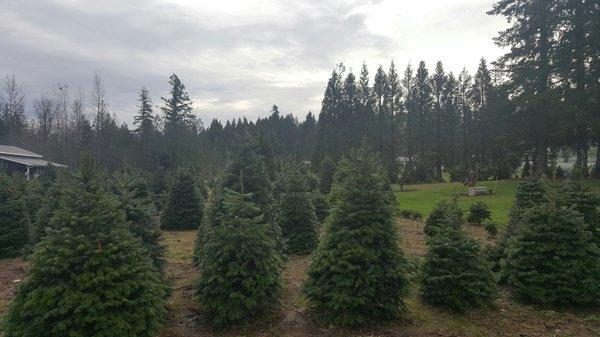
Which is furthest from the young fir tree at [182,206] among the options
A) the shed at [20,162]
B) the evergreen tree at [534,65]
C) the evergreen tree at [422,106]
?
the evergreen tree at [422,106]

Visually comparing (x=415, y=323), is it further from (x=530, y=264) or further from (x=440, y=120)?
(x=440, y=120)

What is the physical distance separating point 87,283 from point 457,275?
6.47 metres

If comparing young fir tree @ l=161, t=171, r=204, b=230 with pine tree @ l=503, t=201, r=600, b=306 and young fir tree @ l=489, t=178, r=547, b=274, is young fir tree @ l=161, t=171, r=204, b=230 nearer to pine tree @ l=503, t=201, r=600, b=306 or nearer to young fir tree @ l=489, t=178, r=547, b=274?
young fir tree @ l=489, t=178, r=547, b=274

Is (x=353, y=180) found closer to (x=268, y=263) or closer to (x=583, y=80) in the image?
(x=268, y=263)

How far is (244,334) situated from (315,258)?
1911 mm

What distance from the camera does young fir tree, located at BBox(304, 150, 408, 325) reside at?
7.52 m

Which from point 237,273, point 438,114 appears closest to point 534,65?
point 438,114

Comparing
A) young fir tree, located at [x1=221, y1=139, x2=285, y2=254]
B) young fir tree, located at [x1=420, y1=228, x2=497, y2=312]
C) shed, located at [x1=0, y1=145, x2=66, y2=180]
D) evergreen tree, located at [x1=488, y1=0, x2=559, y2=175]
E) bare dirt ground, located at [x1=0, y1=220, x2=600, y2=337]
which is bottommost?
bare dirt ground, located at [x1=0, y1=220, x2=600, y2=337]

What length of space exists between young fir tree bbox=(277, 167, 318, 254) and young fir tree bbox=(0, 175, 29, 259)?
8.71m

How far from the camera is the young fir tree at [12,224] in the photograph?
13.8 m

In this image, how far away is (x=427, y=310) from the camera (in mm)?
8438

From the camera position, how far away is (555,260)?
28.5ft

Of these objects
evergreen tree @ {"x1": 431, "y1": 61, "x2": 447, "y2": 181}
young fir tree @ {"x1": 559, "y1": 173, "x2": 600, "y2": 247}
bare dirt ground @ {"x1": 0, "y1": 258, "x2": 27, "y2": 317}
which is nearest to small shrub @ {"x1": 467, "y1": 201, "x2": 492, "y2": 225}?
young fir tree @ {"x1": 559, "y1": 173, "x2": 600, "y2": 247}

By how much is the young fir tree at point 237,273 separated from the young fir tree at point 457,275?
10.4 ft
